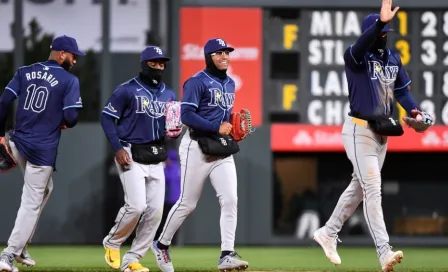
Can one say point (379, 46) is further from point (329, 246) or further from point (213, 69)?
point (329, 246)

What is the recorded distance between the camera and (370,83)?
8.64 meters

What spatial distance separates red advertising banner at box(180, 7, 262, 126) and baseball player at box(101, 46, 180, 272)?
515 cm

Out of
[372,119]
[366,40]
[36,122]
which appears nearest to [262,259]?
[372,119]

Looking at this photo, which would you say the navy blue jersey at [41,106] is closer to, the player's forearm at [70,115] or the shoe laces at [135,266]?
the player's forearm at [70,115]

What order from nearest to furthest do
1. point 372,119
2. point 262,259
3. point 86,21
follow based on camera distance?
point 372,119 → point 262,259 → point 86,21

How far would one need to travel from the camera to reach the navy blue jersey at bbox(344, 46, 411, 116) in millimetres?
8648

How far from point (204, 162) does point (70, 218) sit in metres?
5.69

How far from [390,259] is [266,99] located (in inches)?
240

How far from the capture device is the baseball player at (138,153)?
873 cm

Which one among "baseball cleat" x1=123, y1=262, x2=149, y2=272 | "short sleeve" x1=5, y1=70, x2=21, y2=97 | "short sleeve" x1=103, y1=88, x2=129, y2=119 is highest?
"short sleeve" x1=5, y1=70, x2=21, y2=97

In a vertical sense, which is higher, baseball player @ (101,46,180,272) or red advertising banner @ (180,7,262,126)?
red advertising banner @ (180,7,262,126)

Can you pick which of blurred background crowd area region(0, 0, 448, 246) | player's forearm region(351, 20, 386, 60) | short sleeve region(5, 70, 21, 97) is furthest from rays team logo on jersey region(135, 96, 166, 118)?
blurred background crowd area region(0, 0, 448, 246)

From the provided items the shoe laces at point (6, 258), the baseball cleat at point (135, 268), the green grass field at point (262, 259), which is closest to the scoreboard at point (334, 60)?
the green grass field at point (262, 259)

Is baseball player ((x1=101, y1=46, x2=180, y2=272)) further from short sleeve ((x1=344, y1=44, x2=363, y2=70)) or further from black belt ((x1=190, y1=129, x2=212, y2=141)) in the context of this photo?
short sleeve ((x1=344, y1=44, x2=363, y2=70))
